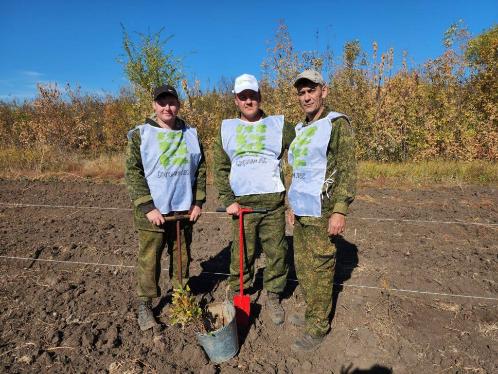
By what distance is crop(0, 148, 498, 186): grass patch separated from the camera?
823cm

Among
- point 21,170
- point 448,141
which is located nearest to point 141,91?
point 21,170

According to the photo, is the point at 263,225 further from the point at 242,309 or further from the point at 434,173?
the point at 434,173

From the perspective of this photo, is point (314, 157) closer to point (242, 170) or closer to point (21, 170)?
point (242, 170)

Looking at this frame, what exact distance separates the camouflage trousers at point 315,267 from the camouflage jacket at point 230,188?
11.1 inches

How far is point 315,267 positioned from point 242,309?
31.0 inches

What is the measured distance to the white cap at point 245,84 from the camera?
9.15ft

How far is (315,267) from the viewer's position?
2.71m

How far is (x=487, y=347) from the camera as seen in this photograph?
2.79m

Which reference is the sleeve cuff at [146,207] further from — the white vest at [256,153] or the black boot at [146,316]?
the black boot at [146,316]

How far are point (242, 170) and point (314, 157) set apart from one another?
681mm

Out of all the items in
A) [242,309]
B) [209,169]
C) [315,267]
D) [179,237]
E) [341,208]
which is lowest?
[242,309]

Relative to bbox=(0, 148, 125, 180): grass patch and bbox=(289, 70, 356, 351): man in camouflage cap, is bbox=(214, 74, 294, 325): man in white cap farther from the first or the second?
bbox=(0, 148, 125, 180): grass patch

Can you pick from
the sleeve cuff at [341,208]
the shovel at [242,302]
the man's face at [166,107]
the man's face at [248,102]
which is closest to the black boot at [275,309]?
the shovel at [242,302]

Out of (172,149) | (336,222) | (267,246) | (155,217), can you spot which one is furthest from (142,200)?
(336,222)
